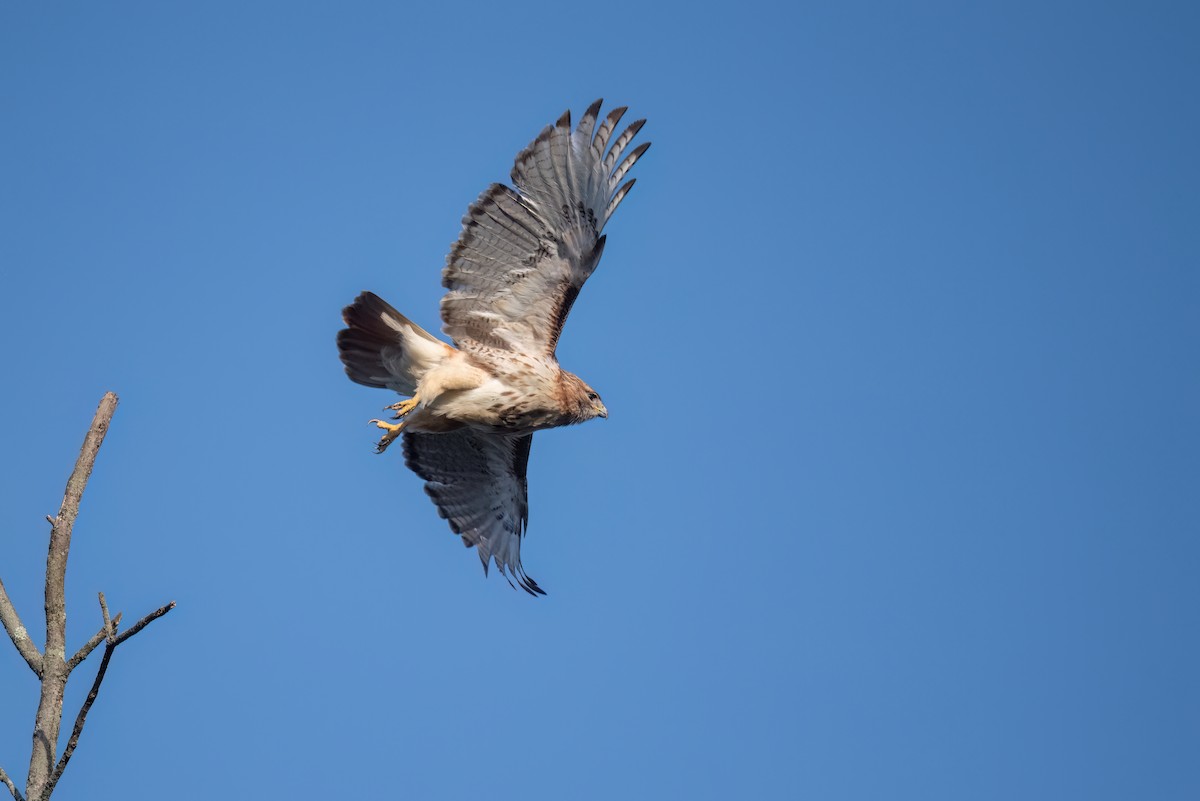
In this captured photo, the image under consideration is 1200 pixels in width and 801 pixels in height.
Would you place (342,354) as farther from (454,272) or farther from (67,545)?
(67,545)

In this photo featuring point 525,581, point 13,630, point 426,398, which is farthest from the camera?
point 525,581

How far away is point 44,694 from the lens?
4.54 meters

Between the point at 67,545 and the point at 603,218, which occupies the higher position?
the point at 603,218

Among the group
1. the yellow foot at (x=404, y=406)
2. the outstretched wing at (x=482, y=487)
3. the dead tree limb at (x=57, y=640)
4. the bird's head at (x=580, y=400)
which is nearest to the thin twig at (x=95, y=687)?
the dead tree limb at (x=57, y=640)

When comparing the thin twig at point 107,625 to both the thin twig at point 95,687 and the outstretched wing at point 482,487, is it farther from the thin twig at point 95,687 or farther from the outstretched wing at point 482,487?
the outstretched wing at point 482,487

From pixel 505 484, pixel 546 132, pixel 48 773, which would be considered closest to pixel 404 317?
pixel 546 132

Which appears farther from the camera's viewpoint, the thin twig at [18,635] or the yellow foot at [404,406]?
the yellow foot at [404,406]

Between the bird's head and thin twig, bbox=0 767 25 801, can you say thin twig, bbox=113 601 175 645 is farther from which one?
the bird's head

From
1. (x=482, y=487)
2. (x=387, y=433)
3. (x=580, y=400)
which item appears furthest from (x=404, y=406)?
(x=482, y=487)

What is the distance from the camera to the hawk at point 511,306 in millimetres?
8094

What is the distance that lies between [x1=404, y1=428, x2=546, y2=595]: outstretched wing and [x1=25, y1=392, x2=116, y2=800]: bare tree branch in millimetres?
4720

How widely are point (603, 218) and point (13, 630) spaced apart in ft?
15.0

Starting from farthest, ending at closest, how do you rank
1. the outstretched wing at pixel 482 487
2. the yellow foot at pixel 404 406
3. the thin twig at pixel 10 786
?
the outstretched wing at pixel 482 487 < the yellow foot at pixel 404 406 < the thin twig at pixel 10 786

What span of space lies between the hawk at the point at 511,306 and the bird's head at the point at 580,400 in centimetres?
2
